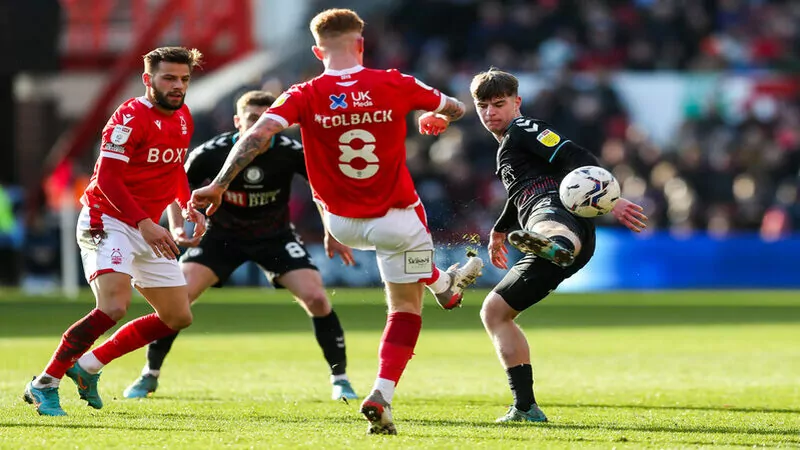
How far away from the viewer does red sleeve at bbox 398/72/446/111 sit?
7.09 metres

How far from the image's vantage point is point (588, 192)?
7.43m

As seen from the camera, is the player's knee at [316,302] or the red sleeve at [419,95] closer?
the red sleeve at [419,95]

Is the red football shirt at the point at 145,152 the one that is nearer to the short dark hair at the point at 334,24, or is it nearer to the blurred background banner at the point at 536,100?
the short dark hair at the point at 334,24

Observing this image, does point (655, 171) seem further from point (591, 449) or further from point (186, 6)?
point (591, 449)

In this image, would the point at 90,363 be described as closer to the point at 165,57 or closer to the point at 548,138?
the point at 165,57

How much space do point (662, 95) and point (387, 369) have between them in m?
23.8

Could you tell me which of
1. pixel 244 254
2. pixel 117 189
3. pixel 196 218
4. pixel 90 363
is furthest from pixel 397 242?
pixel 244 254

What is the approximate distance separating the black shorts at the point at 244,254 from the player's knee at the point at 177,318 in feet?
4.44

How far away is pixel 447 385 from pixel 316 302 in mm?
1227

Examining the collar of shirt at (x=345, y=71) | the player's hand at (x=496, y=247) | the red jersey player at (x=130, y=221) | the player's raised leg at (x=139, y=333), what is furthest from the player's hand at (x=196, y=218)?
the player's hand at (x=496, y=247)

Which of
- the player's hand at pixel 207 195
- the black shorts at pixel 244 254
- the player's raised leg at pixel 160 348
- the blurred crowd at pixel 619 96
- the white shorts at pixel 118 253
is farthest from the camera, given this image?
the blurred crowd at pixel 619 96

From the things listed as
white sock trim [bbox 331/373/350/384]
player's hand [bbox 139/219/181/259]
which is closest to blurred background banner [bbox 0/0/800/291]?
white sock trim [bbox 331/373/350/384]

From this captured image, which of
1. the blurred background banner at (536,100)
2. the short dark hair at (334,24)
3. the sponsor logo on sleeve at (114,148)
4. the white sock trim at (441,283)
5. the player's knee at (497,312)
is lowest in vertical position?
the blurred background banner at (536,100)

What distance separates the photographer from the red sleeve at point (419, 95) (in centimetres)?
709
